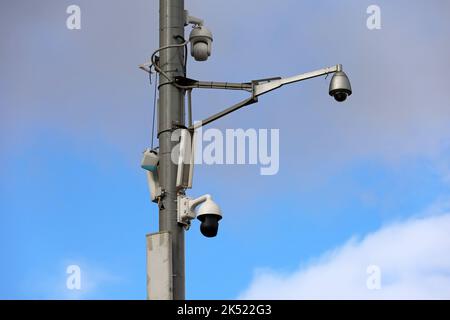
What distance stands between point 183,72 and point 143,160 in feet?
4.91

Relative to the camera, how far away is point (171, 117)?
70.7ft

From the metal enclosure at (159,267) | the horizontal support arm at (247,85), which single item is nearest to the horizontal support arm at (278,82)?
the horizontal support arm at (247,85)

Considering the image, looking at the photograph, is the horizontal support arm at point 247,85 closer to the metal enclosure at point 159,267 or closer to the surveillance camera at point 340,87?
the surveillance camera at point 340,87

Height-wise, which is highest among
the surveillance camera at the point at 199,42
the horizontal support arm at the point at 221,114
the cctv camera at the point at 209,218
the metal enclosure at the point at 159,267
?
the surveillance camera at the point at 199,42

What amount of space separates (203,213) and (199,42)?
3.39m

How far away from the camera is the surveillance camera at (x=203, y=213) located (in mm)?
20375

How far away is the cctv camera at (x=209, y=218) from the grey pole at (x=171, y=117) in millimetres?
522
